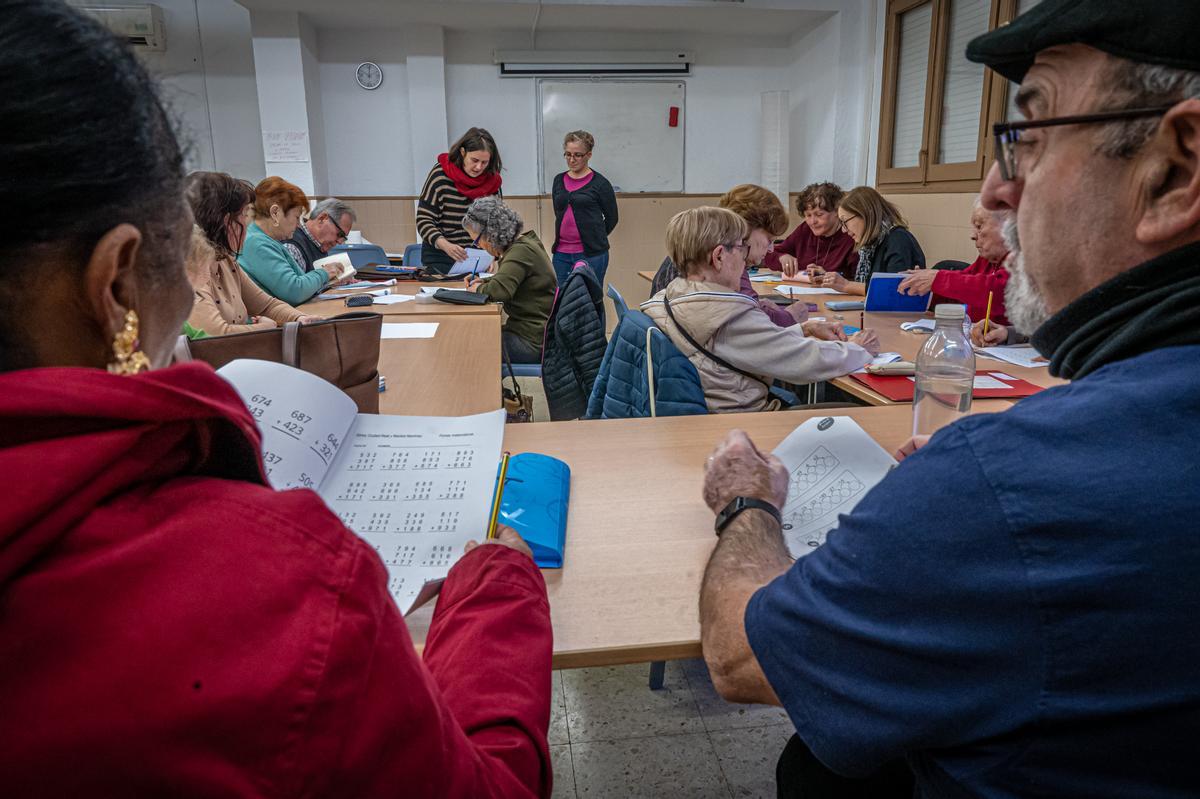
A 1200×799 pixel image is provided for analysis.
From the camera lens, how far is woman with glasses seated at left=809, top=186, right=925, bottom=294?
3965mm

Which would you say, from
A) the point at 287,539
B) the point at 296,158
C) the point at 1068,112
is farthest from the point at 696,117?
the point at 287,539

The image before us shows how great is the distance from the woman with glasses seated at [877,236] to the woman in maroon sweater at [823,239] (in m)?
0.60

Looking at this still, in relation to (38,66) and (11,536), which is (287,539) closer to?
(11,536)

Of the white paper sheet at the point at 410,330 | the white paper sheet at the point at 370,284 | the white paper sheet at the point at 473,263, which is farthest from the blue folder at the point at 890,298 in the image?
the white paper sheet at the point at 370,284

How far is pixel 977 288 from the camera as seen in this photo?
295 centimetres

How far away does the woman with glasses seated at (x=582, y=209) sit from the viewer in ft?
19.0

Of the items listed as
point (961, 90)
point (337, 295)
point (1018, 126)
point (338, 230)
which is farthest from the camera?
point (338, 230)

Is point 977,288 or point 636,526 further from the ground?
point 977,288

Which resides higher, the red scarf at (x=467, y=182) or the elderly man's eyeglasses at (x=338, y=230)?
the red scarf at (x=467, y=182)

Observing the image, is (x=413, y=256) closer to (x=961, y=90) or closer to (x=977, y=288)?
(x=977, y=288)

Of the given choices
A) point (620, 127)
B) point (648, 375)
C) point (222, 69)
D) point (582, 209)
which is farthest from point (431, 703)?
point (222, 69)

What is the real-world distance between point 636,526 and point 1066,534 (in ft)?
2.23

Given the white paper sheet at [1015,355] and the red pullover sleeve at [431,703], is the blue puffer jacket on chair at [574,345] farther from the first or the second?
the red pullover sleeve at [431,703]

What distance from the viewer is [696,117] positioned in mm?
7266
